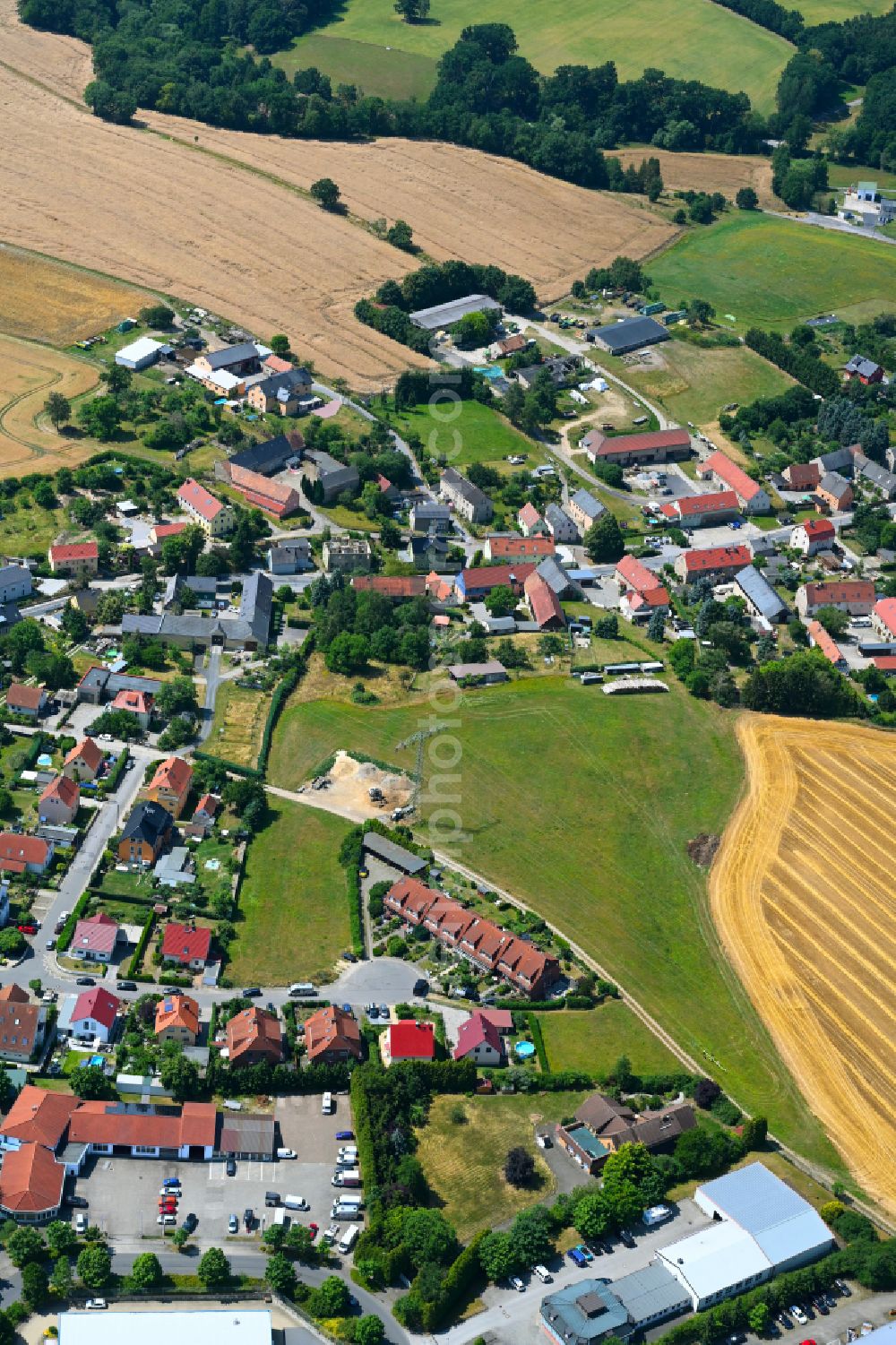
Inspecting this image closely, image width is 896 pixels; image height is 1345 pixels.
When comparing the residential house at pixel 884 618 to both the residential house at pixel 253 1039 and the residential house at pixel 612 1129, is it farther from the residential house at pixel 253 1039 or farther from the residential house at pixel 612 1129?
the residential house at pixel 253 1039

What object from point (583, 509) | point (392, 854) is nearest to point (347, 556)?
point (583, 509)

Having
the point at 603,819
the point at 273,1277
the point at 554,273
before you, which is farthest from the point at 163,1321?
the point at 554,273

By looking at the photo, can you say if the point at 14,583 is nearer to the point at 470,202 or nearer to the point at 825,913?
the point at 825,913

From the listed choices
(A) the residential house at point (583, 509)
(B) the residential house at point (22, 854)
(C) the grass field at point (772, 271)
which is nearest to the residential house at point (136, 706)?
(B) the residential house at point (22, 854)

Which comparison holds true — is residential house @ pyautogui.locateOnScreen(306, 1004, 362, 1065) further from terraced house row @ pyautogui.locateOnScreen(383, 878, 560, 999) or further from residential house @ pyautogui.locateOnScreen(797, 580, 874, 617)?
residential house @ pyautogui.locateOnScreen(797, 580, 874, 617)

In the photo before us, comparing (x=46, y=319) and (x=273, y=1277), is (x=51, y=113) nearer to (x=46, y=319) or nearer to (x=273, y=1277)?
(x=46, y=319)
